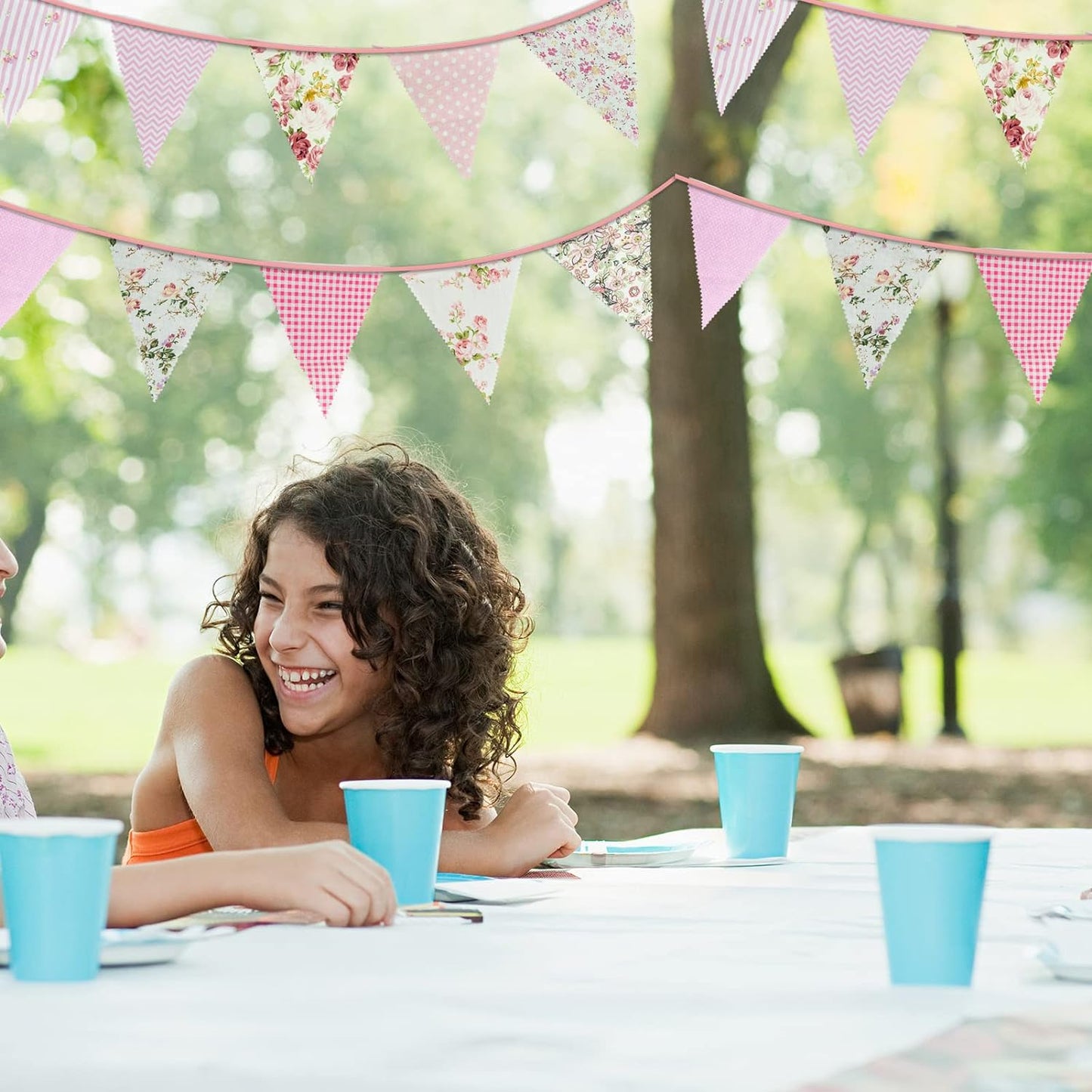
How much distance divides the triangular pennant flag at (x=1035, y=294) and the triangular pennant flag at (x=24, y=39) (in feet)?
6.25

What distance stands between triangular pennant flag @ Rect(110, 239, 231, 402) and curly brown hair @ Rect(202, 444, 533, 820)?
74cm

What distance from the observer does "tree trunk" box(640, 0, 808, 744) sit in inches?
387

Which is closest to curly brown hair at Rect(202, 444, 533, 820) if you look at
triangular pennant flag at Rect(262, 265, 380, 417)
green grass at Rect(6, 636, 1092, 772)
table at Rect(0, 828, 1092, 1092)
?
triangular pennant flag at Rect(262, 265, 380, 417)

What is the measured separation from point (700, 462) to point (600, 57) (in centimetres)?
652

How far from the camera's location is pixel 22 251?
3.05 meters

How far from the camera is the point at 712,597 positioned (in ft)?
32.7

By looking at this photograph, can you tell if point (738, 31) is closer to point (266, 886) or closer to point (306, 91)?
point (306, 91)

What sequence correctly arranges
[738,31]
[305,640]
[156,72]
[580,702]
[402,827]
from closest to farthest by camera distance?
[402,827] → [305,640] → [738,31] → [156,72] → [580,702]

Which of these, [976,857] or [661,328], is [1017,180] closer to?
[661,328]

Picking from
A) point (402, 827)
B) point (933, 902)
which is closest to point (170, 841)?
point (402, 827)

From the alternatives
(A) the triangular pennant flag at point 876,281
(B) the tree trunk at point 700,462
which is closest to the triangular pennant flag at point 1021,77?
(A) the triangular pennant flag at point 876,281

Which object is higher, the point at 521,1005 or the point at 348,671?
the point at 348,671

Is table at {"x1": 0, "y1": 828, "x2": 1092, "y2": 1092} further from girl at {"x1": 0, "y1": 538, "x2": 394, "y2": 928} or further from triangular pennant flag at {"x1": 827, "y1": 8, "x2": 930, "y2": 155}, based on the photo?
triangular pennant flag at {"x1": 827, "y1": 8, "x2": 930, "y2": 155}

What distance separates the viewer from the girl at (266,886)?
61.4 inches
